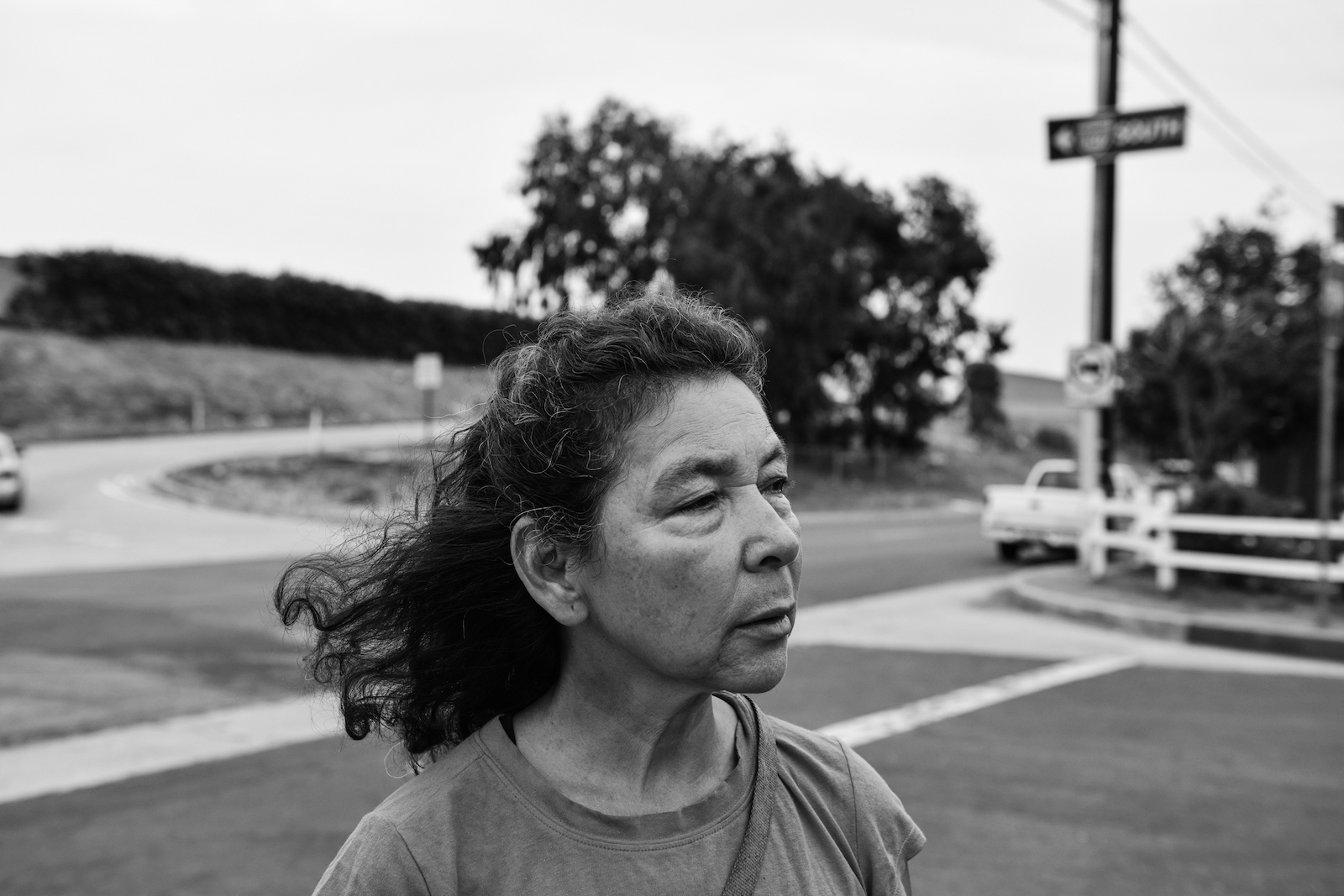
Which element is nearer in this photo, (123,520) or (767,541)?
(767,541)

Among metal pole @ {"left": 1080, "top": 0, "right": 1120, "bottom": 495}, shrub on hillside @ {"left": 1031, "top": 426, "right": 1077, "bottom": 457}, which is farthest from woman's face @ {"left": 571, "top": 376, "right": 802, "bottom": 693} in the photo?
shrub on hillside @ {"left": 1031, "top": 426, "right": 1077, "bottom": 457}

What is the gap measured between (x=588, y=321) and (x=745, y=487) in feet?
1.03

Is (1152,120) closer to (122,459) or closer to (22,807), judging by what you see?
(22,807)

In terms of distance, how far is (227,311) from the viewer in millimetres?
47625

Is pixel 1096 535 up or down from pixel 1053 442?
up

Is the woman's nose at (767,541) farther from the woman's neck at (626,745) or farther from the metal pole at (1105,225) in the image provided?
the metal pole at (1105,225)

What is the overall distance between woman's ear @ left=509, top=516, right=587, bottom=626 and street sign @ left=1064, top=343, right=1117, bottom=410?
48.4ft

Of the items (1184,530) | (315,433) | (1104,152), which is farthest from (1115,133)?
(315,433)

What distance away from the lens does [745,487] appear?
5.63 ft

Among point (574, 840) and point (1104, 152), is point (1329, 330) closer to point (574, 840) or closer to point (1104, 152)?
point (1104, 152)

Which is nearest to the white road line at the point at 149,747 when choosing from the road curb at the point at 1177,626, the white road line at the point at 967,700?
the white road line at the point at 967,700

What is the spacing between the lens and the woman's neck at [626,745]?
1.75 m

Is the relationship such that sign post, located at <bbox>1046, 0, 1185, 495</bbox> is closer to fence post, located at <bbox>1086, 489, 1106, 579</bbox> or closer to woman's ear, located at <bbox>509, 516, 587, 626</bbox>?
fence post, located at <bbox>1086, 489, 1106, 579</bbox>

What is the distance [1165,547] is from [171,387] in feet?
116
